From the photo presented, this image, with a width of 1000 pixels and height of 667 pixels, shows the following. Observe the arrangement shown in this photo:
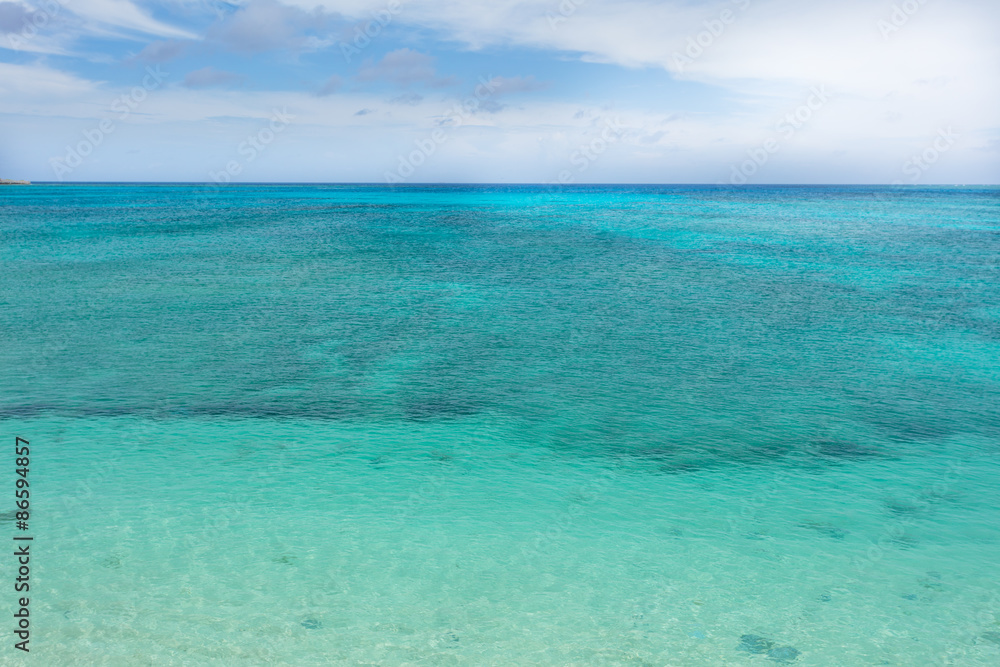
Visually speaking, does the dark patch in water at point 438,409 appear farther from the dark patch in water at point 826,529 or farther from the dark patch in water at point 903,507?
the dark patch in water at point 903,507

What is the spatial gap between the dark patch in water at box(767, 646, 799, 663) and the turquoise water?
3cm

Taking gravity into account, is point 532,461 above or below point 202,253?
below

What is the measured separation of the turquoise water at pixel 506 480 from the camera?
7.27 meters

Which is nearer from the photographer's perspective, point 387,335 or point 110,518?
point 110,518

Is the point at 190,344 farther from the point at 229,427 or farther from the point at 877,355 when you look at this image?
the point at 877,355

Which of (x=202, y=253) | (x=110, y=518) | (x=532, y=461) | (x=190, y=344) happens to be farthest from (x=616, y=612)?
(x=202, y=253)

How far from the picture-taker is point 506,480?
10.9 metres

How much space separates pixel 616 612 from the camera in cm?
759

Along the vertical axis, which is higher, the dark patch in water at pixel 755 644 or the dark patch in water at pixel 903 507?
the dark patch in water at pixel 903 507

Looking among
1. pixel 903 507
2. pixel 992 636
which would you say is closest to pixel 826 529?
pixel 903 507

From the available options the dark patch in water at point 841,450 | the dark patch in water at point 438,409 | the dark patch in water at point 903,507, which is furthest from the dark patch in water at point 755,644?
the dark patch in water at point 438,409

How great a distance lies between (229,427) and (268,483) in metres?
2.70

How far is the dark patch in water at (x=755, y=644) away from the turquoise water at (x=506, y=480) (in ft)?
0.08

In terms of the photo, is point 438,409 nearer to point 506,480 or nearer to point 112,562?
point 506,480
